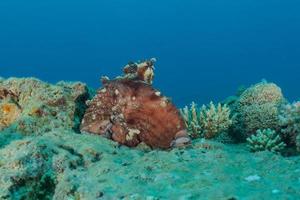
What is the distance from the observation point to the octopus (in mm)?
6711

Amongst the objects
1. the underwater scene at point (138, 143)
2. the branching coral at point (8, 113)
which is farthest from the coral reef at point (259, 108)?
the branching coral at point (8, 113)

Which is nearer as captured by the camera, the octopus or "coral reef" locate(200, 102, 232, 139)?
the octopus

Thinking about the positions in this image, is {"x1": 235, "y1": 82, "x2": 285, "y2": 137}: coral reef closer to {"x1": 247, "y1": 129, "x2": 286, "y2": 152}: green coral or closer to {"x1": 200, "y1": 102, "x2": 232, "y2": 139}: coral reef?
{"x1": 200, "y1": 102, "x2": 232, "y2": 139}: coral reef

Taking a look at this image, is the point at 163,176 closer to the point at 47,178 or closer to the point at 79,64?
the point at 47,178

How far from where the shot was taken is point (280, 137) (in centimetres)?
714

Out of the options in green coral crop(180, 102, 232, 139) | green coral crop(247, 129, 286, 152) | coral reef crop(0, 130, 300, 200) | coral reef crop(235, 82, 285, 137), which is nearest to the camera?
coral reef crop(0, 130, 300, 200)

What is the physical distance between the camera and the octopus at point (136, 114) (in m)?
6.71

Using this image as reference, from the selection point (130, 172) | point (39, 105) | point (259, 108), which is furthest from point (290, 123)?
point (39, 105)

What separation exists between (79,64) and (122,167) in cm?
15877

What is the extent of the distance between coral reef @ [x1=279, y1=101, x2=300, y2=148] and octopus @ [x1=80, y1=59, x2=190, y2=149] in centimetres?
163

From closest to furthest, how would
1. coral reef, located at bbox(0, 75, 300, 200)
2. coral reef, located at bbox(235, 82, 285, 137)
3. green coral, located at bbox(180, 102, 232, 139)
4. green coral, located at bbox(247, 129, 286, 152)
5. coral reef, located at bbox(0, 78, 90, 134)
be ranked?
coral reef, located at bbox(0, 75, 300, 200), green coral, located at bbox(247, 129, 286, 152), coral reef, located at bbox(0, 78, 90, 134), green coral, located at bbox(180, 102, 232, 139), coral reef, located at bbox(235, 82, 285, 137)

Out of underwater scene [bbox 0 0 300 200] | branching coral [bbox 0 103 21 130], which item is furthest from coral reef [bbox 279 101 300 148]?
branching coral [bbox 0 103 21 130]

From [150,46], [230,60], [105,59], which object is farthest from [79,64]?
[230,60]

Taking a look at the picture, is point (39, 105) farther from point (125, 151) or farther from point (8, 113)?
point (125, 151)
